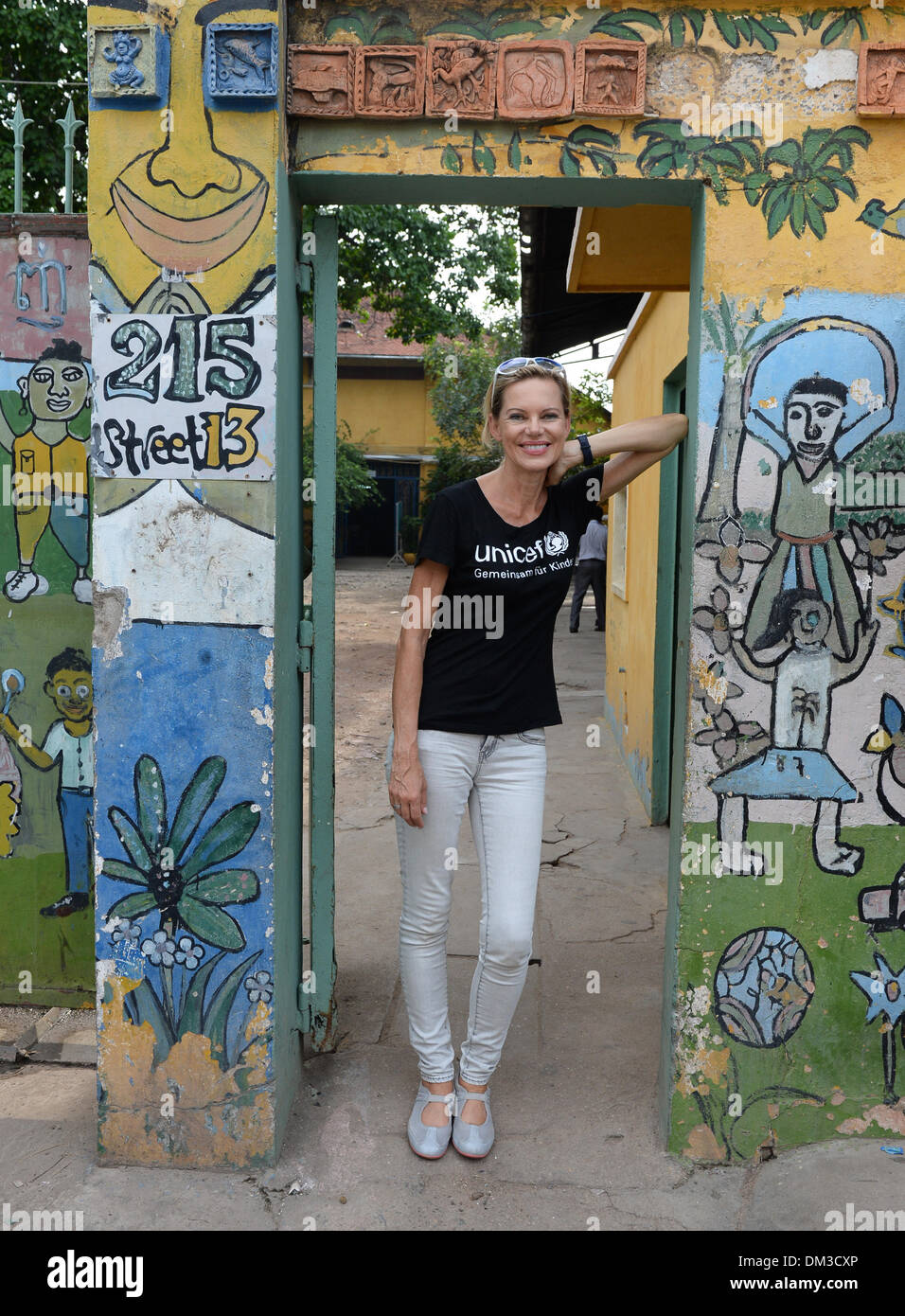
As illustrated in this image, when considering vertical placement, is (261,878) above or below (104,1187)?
above

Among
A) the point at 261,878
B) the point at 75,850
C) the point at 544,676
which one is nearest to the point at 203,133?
the point at 544,676

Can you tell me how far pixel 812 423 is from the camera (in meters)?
2.77

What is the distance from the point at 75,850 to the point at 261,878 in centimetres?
106

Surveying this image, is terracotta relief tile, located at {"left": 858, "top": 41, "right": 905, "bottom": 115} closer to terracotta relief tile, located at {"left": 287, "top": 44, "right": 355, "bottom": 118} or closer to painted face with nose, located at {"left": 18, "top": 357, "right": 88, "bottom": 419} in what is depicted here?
terracotta relief tile, located at {"left": 287, "top": 44, "right": 355, "bottom": 118}

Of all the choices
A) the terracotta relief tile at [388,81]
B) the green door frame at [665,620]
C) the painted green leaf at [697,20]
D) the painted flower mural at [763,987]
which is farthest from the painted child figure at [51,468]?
the green door frame at [665,620]

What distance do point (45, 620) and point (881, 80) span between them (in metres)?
2.84

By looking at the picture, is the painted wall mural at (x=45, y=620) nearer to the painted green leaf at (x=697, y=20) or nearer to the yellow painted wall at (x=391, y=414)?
the painted green leaf at (x=697, y=20)

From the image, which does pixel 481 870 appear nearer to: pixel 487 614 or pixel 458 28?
pixel 487 614

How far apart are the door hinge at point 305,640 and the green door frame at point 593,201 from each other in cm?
5

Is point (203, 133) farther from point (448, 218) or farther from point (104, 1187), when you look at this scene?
point (448, 218)

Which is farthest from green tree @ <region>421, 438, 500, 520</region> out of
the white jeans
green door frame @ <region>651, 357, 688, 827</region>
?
Answer: the white jeans

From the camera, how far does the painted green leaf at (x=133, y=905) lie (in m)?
2.87
